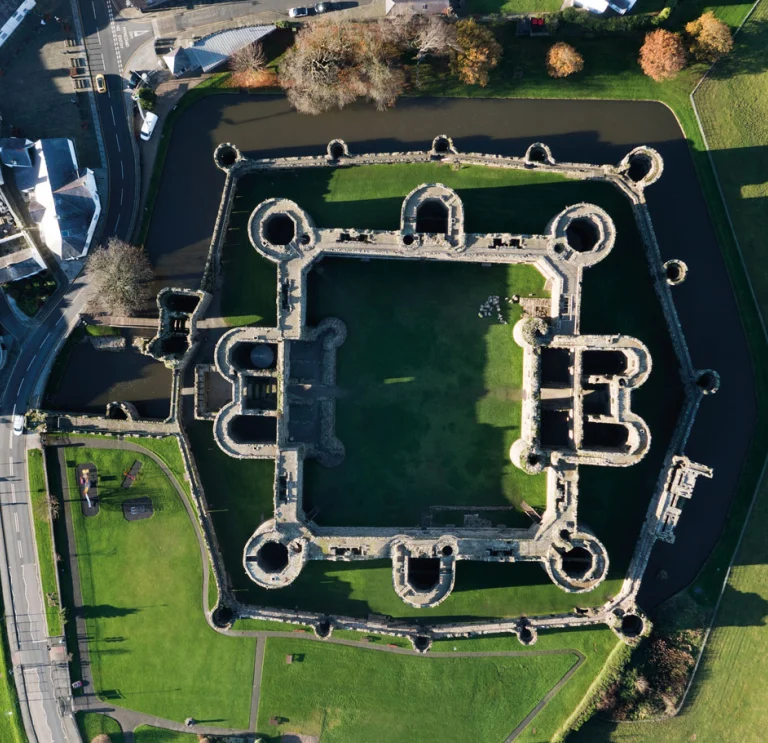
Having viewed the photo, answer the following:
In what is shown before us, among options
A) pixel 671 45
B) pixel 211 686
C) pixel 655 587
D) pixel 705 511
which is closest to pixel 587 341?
pixel 705 511

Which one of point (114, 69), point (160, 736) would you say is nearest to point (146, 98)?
point (114, 69)

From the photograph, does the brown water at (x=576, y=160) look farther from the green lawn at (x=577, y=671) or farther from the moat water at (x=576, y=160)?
the green lawn at (x=577, y=671)

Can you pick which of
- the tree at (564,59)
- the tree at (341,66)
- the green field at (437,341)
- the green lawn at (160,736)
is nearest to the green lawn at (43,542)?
the green lawn at (160,736)

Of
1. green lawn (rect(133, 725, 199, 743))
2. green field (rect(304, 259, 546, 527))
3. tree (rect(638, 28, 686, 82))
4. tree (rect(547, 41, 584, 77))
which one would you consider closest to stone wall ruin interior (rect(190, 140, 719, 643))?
green field (rect(304, 259, 546, 527))

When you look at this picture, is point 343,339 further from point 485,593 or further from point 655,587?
point 655,587

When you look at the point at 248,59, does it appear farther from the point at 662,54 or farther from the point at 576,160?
the point at 662,54

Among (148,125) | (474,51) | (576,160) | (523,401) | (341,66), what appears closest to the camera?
(474,51)
